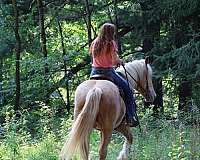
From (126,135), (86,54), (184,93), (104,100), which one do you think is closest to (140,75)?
(126,135)

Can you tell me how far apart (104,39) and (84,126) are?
4.55ft

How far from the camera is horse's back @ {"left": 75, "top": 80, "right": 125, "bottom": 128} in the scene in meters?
6.51

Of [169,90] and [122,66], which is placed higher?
[122,66]

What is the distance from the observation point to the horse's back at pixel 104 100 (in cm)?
651

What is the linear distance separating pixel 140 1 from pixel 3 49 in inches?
226

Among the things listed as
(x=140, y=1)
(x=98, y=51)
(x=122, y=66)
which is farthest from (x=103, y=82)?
(x=140, y=1)

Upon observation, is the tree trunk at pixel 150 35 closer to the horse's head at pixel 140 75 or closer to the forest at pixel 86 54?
the forest at pixel 86 54

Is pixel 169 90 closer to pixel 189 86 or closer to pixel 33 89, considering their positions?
pixel 189 86

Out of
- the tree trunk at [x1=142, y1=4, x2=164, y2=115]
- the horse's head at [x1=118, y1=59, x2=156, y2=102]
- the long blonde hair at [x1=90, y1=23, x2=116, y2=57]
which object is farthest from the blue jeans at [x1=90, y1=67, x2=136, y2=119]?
the tree trunk at [x1=142, y1=4, x2=164, y2=115]

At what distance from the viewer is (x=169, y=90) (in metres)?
15.6

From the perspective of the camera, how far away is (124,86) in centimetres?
712

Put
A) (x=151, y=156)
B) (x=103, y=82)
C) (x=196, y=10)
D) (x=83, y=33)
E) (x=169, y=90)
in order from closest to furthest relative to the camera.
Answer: (x=103, y=82) < (x=151, y=156) < (x=196, y=10) < (x=169, y=90) < (x=83, y=33)

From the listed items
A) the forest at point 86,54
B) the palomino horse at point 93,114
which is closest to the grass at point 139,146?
the forest at point 86,54

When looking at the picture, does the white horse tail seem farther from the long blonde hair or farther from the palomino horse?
the long blonde hair
